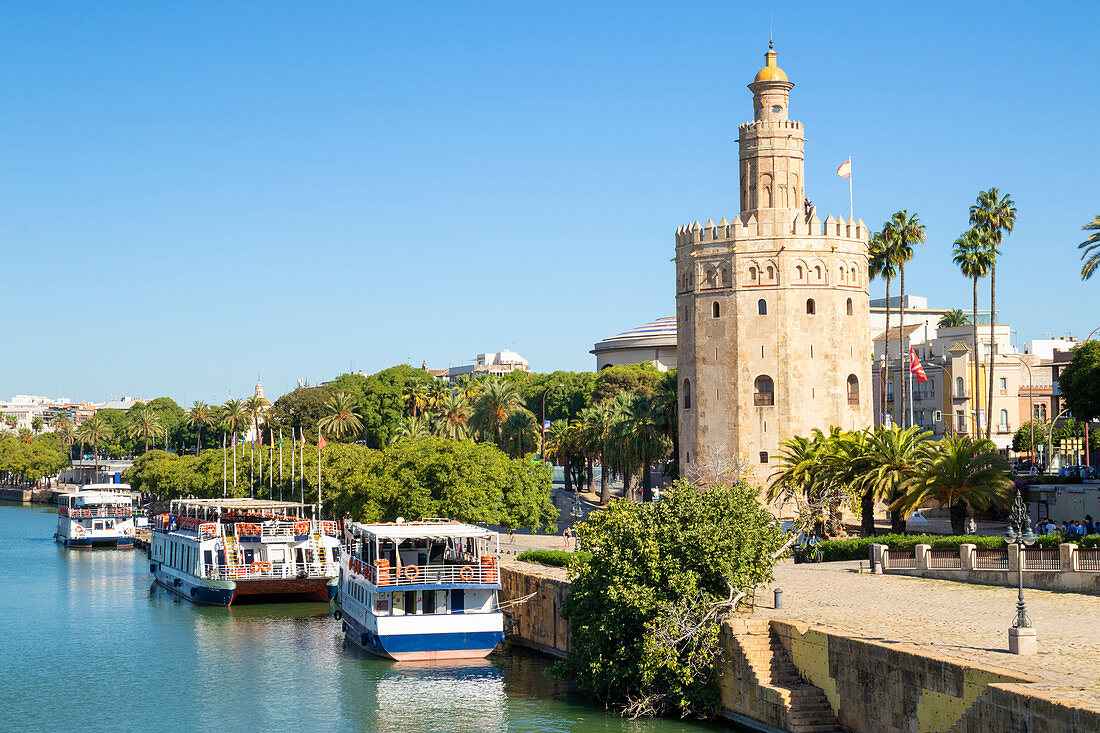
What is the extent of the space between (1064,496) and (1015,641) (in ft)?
95.7

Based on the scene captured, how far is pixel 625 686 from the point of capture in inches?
1230

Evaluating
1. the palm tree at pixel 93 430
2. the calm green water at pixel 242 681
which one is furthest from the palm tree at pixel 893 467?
the palm tree at pixel 93 430

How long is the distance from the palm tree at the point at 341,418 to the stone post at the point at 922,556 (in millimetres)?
78042

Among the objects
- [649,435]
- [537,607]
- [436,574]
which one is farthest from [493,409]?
[436,574]

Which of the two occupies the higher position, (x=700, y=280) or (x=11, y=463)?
(x=700, y=280)

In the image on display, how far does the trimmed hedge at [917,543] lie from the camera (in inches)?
1371

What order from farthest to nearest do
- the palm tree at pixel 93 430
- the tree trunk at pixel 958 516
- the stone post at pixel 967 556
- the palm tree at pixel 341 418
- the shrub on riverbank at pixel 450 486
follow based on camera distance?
the palm tree at pixel 93 430 < the palm tree at pixel 341 418 < the shrub on riverbank at pixel 450 486 < the tree trunk at pixel 958 516 < the stone post at pixel 967 556

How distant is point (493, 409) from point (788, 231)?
29.5m

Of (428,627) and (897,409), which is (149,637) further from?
(897,409)

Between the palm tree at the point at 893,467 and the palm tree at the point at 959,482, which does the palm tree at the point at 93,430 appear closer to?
the palm tree at the point at 893,467

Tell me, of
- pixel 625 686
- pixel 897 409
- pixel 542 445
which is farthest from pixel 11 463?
pixel 625 686

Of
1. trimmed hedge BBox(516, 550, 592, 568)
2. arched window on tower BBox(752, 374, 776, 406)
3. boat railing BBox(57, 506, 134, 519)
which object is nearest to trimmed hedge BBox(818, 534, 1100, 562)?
trimmed hedge BBox(516, 550, 592, 568)

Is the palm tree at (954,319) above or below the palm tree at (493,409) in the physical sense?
above

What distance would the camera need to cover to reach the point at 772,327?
61.0 meters
